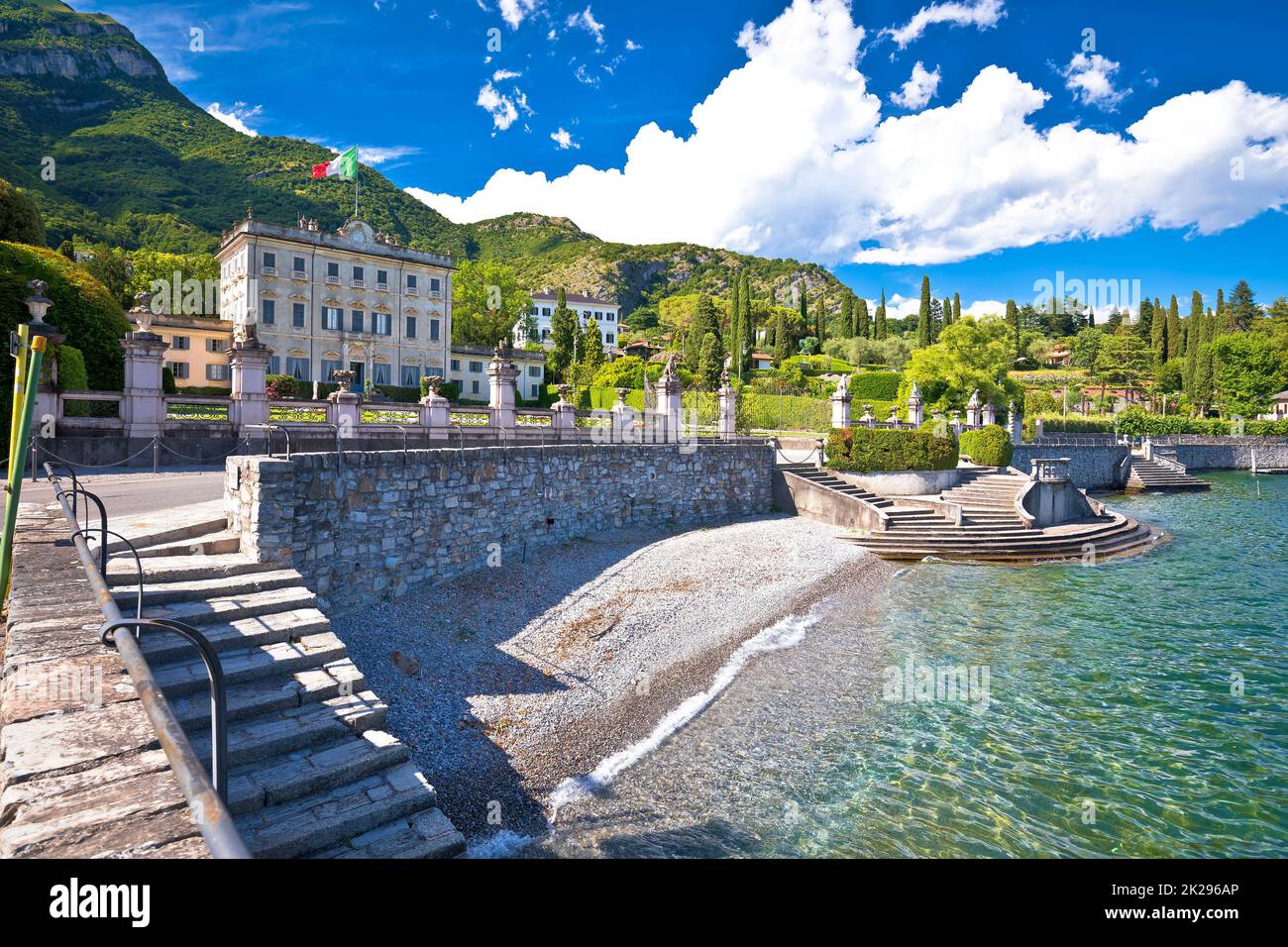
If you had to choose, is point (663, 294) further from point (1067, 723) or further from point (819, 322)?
point (1067, 723)

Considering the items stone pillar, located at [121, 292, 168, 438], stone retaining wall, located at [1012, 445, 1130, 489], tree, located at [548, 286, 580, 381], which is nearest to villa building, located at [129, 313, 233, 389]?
tree, located at [548, 286, 580, 381]

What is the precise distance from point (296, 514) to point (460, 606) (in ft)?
11.9

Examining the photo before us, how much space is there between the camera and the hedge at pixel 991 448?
3114 centimetres

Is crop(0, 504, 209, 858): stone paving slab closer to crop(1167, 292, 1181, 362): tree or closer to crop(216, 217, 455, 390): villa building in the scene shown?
crop(216, 217, 455, 390): villa building

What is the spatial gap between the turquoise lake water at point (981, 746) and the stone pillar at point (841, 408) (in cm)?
1487

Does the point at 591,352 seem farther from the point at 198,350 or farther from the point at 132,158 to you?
the point at 132,158

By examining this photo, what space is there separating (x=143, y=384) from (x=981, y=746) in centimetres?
2023

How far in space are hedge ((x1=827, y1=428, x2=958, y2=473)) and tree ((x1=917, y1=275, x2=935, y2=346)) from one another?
5475 centimetres

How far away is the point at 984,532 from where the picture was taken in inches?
886

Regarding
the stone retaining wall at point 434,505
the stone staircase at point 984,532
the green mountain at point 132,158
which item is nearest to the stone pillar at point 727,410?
the stone staircase at point 984,532

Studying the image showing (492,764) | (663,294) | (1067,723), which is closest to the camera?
(492,764)

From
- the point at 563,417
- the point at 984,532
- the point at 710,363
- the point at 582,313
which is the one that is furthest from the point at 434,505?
the point at 582,313
